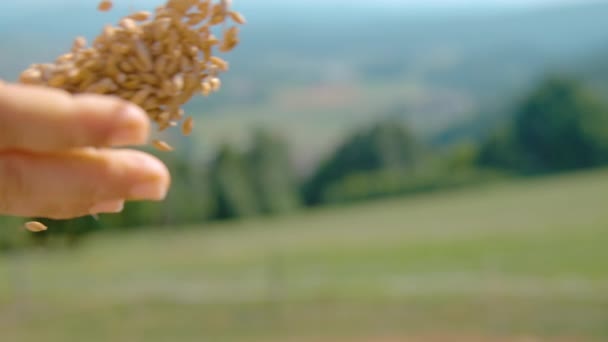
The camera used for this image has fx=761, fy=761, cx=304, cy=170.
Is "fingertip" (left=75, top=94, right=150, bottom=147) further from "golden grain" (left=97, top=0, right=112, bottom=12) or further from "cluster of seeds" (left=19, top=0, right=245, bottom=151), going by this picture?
"golden grain" (left=97, top=0, right=112, bottom=12)

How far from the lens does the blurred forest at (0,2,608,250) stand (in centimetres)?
3281

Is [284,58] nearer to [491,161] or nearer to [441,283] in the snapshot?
[491,161]

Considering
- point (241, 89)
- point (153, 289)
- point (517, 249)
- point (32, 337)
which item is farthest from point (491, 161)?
point (241, 89)

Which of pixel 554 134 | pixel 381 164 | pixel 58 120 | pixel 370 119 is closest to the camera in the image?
pixel 58 120

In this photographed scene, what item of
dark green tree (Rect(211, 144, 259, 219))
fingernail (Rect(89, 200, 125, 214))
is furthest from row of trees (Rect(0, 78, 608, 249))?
fingernail (Rect(89, 200, 125, 214))

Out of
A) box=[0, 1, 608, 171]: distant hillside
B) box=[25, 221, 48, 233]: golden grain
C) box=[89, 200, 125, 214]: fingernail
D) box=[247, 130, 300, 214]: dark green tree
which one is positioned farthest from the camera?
box=[0, 1, 608, 171]: distant hillside

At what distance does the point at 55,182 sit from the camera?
160 centimetres

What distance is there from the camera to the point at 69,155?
1.59 m

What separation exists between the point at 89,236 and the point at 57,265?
14.7 feet

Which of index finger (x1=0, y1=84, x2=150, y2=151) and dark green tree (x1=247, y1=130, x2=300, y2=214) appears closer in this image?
index finger (x1=0, y1=84, x2=150, y2=151)

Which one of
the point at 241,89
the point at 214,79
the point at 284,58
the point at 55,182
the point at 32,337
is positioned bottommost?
the point at 32,337

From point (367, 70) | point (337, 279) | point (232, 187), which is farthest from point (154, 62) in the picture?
point (367, 70)

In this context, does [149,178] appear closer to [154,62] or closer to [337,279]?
[154,62]

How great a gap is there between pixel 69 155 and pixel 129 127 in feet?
0.60
